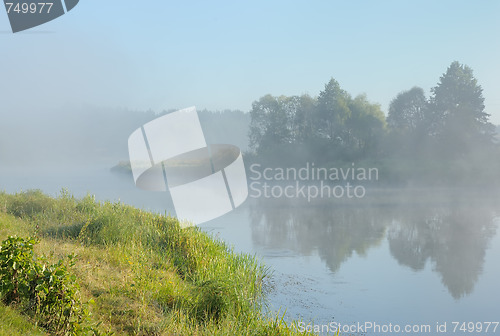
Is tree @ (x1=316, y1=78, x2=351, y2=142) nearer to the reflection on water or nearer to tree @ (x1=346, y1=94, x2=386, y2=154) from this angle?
tree @ (x1=346, y1=94, x2=386, y2=154)

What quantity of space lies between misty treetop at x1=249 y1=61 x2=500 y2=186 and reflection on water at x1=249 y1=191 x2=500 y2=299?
28.2 ft

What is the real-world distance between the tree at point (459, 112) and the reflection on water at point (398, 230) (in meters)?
8.94

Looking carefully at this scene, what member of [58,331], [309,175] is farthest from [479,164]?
[58,331]

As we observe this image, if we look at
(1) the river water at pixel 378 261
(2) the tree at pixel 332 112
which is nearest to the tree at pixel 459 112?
(2) the tree at pixel 332 112

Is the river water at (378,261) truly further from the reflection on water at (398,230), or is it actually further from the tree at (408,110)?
the tree at (408,110)

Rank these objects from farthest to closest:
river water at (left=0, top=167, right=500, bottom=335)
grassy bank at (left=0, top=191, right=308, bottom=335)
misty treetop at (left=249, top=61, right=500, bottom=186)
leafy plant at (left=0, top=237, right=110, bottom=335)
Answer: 1. misty treetop at (left=249, top=61, right=500, bottom=186)
2. river water at (left=0, top=167, right=500, bottom=335)
3. grassy bank at (left=0, top=191, right=308, bottom=335)
4. leafy plant at (left=0, top=237, right=110, bottom=335)

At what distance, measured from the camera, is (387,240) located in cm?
1639

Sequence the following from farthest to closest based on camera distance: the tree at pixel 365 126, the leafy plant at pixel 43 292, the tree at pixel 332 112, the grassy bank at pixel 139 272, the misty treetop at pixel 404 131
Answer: the tree at pixel 332 112 < the tree at pixel 365 126 < the misty treetop at pixel 404 131 < the grassy bank at pixel 139 272 < the leafy plant at pixel 43 292

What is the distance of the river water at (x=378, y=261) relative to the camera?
8562mm

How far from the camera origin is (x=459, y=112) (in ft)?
123

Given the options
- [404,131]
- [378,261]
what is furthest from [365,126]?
[378,261]

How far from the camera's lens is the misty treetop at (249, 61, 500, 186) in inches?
1442

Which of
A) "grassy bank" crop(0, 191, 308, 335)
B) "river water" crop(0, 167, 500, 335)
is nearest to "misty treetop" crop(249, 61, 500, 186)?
"river water" crop(0, 167, 500, 335)

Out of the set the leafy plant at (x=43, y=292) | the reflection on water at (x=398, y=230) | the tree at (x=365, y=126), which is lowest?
the reflection on water at (x=398, y=230)
